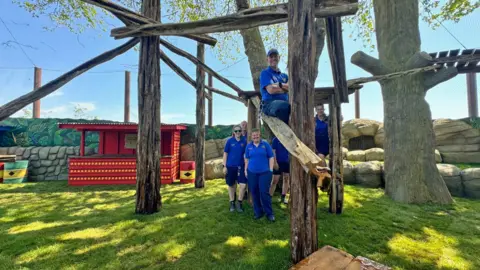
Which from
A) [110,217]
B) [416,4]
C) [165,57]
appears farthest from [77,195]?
[416,4]

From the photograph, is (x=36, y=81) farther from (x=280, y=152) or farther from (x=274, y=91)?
(x=274, y=91)

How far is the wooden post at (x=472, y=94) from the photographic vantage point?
26.2 ft

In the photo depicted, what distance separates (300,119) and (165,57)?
3608 mm

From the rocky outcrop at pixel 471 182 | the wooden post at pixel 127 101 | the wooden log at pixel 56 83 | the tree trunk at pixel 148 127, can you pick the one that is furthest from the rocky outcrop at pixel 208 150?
the rocky outcrop at pixel 471 182

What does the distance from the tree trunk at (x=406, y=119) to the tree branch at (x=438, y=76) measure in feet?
0.34

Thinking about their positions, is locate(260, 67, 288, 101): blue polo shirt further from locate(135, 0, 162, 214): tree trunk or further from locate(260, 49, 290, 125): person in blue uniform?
locate(135, 0, 162, 214): tree trunk

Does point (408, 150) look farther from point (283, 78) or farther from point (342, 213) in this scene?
point (283, 78)

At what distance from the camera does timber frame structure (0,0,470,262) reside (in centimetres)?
205

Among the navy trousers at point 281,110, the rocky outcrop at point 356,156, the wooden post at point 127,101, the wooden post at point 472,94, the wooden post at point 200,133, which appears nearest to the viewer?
the navy trousers at point 281,110

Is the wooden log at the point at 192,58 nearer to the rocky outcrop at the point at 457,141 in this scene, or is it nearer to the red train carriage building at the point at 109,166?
the red train carriage building at the point at 109,166

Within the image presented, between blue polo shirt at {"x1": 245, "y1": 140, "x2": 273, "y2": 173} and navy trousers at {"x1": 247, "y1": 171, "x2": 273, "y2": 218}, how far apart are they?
0.08m

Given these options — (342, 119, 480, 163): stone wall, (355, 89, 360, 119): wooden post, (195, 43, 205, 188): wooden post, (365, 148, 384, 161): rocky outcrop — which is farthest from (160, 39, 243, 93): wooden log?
(355, 89, 360, 119): wooden post

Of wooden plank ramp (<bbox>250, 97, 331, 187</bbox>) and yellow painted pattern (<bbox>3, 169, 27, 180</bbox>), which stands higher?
wooden plank ramp (<bbox>250, 97, 331, 187</bbox>)

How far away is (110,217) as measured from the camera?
3.62 m
